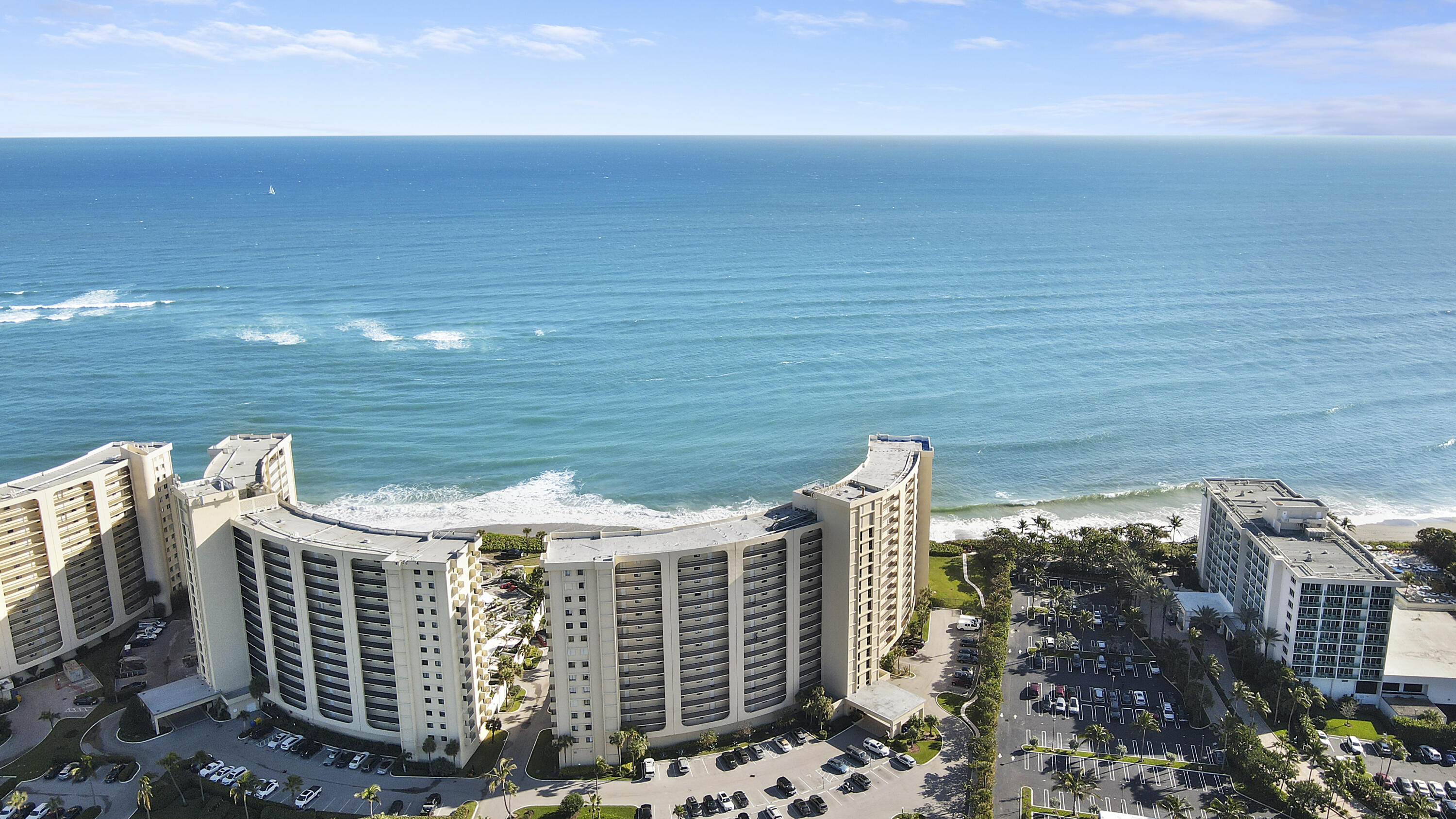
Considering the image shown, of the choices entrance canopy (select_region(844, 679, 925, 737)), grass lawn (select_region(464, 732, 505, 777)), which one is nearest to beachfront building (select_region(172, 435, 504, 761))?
grass lawn (select_region(464, 732, 505, 777))

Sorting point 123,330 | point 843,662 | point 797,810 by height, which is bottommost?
point 797,810

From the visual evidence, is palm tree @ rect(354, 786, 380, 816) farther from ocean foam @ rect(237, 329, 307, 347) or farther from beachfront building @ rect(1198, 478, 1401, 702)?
ocean foam @ rect(237, 329, 307, 347)

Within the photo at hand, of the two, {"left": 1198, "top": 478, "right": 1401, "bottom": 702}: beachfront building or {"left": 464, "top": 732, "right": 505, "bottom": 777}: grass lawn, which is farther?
{"left": 1198, "top": 478, "right": 1401, "bottom": 702}: beachfront building

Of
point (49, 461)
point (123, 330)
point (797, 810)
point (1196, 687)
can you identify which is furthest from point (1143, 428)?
point (123, 330)

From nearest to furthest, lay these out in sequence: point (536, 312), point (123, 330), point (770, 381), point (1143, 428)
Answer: point (1143, 428), point (770, 381), point (123, 330), point (536, 312)

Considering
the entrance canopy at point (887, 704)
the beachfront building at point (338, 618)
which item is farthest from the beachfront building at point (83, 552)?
the entrance canopy at point (887, 704)

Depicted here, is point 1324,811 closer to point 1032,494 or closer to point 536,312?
point 1032,494

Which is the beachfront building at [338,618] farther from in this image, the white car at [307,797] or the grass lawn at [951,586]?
the grass lawn at [951,586]
